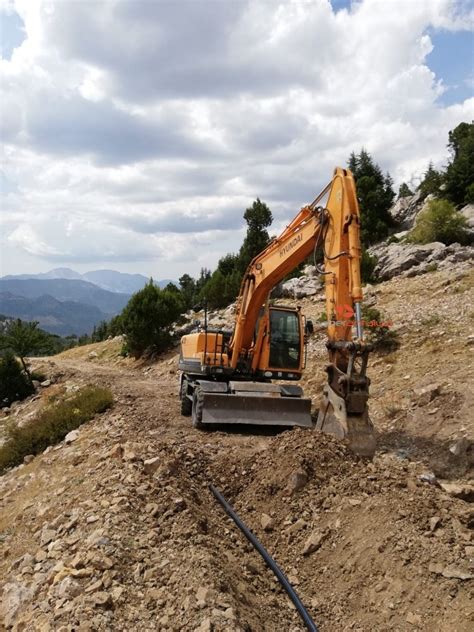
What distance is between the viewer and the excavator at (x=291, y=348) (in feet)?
22.9

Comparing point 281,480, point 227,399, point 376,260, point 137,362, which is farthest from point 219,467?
point 376,260

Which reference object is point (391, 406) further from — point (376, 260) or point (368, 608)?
point (376, 260)

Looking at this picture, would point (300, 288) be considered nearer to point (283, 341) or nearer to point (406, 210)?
point (283, 341)

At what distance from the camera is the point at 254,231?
3525cm

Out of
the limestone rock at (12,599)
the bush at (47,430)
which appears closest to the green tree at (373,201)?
the bush at (47,430)

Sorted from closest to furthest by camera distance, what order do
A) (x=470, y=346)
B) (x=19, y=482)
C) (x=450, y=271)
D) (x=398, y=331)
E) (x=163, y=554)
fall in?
1. (x=163, y=554)
2. (x=19, y=482)
3. (x=470, y=346)
4. (x=398, y=331)
5. (x=450, y=271)

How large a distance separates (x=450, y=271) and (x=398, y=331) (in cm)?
802

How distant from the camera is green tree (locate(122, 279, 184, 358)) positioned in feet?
81.4

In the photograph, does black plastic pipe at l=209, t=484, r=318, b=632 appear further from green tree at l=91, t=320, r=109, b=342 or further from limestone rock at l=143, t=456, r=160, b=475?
green tree at l=91, t=320, r=109, b=342

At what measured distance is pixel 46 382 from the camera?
68.9 feet

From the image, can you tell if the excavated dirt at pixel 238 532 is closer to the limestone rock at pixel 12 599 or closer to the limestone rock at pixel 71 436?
the limestone rock at pixel 12 599

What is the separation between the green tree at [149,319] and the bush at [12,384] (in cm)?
611

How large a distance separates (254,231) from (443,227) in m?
12.4

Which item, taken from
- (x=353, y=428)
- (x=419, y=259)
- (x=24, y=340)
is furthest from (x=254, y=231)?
(x=353, y=428)
